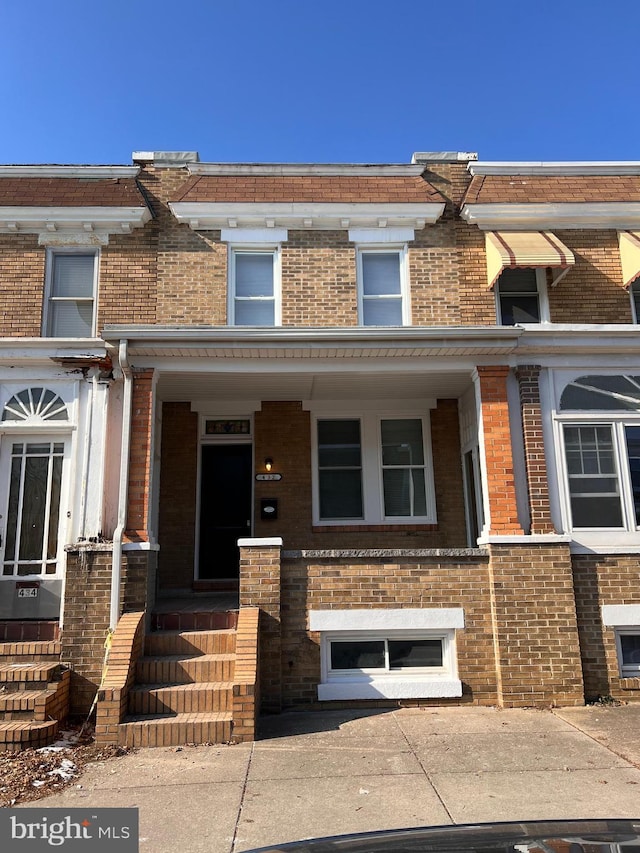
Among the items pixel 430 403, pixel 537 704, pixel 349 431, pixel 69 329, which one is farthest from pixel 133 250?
pixel 537 704

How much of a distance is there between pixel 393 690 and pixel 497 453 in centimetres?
300

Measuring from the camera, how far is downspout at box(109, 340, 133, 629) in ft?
24.0

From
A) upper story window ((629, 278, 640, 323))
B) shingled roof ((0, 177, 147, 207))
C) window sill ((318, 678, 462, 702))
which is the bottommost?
window sill ((318, 678, 462, 702))

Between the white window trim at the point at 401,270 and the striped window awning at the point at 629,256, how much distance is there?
9.78 feet

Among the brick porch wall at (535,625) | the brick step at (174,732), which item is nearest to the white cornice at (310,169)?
the brick porch wall at (535,625)

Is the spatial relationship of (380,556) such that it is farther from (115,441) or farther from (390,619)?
(115,441)

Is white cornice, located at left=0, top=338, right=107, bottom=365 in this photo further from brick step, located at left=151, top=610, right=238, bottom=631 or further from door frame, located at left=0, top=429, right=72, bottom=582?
brick step, located at left=151, top=610, right=238, bottom=631

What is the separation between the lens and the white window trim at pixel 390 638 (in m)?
7.29

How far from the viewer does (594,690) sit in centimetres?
745

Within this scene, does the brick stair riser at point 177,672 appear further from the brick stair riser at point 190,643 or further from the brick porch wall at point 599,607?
the brick porch wall at point 599,607

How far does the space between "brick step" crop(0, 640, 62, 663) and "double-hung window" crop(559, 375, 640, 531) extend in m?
6.15

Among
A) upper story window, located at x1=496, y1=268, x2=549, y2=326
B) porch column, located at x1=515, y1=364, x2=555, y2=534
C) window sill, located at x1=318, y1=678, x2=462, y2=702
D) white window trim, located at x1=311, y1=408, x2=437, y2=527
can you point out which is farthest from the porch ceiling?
window sill, located at x1=318, y1=678, x2=462, y2=702

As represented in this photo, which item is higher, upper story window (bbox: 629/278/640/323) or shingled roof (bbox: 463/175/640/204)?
shingled roof (bbox: 463/175/640/204)

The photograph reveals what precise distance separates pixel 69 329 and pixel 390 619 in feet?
18.5
